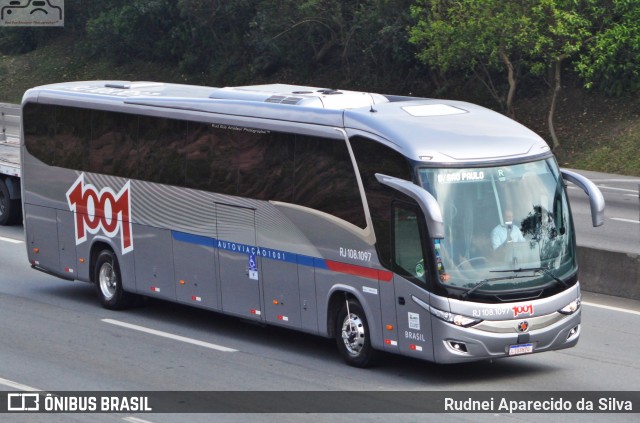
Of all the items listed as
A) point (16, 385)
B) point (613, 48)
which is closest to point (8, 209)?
point (16, 385)

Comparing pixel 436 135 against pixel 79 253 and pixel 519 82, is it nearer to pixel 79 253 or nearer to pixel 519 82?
pixel 79 253

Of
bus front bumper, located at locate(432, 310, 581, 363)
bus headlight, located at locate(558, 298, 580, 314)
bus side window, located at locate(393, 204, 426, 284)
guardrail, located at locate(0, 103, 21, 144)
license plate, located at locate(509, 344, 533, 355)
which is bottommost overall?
guardrail, located at locate(0, 103, 21, 144)

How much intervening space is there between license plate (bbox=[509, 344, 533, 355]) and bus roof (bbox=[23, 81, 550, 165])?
2.00m

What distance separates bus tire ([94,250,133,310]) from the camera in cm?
1698

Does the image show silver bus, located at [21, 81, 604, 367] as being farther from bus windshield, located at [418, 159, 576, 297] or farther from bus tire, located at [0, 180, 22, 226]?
bus tire, located at [0, 180, 22, 226]

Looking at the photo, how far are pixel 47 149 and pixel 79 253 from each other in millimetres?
1782

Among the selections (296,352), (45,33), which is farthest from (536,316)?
(45,33)

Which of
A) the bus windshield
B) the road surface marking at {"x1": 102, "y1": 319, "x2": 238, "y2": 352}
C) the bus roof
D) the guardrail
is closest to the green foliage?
the guardrail

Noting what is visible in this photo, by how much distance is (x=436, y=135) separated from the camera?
494 inches

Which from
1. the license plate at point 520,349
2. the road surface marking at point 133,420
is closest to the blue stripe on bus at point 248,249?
the license plate at point 520,349

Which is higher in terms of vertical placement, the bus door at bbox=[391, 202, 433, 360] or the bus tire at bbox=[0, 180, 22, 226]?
the bus door at bbox=[391, 202, 433, 360]

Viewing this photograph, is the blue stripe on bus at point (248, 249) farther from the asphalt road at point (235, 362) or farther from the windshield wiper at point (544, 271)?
the windshield wiper at point (544, 271)

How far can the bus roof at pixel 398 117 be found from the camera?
1243 cm

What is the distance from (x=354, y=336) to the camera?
13.2 meters
